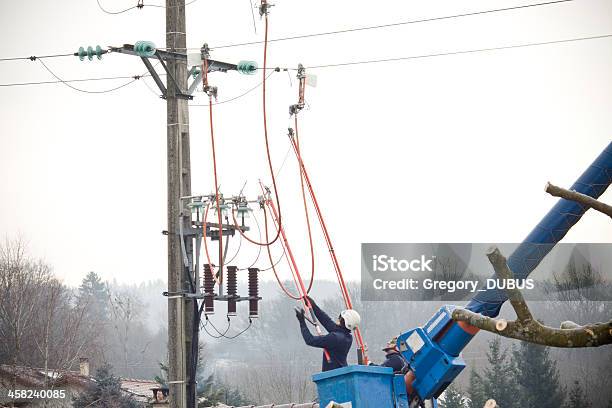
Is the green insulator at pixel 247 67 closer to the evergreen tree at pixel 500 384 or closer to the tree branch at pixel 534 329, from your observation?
the tree branch at pixel 534 329

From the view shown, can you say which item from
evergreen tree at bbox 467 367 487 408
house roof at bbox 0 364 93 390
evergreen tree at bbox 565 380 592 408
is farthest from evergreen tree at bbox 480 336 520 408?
house roof at bbox 0 364 93 390

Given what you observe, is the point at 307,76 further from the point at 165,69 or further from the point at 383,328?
the point at 383,328

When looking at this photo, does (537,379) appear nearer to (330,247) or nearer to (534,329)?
(330,247)

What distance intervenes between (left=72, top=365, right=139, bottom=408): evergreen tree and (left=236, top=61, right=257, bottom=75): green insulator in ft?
70.7

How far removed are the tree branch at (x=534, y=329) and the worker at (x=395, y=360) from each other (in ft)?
19.0

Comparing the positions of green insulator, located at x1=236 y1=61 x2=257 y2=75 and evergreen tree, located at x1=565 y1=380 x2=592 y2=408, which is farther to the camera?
evergreen tree, located at x1=565 y1=380 x2=592 y2=408

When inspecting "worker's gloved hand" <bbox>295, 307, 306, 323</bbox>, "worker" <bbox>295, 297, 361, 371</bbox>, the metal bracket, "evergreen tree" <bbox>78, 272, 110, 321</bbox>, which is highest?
"evergreen tree" <bbox>78, 272, 110, 321</bbox>

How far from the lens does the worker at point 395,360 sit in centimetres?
1529

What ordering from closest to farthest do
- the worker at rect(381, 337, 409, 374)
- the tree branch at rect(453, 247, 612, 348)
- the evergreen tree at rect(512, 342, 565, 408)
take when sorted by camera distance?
the tree branch at rect(453, 247, 612, 348), the worker at rect(381, 337, 409, 374), the evergreen tree at rect(512, 342, 565, 408)

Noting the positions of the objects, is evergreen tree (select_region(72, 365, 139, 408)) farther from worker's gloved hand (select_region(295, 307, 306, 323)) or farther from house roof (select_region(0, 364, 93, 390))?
worker's gloved hand (select_region(295, 307, 306, 323))

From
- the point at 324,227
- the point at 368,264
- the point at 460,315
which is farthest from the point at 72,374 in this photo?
the point at 460,315

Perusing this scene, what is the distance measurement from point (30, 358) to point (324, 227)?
37.2m

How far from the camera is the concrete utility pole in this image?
1730 centimetres

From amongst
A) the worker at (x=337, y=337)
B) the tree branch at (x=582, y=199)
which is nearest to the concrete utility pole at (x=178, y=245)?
the worker at (x=337, y=337)
